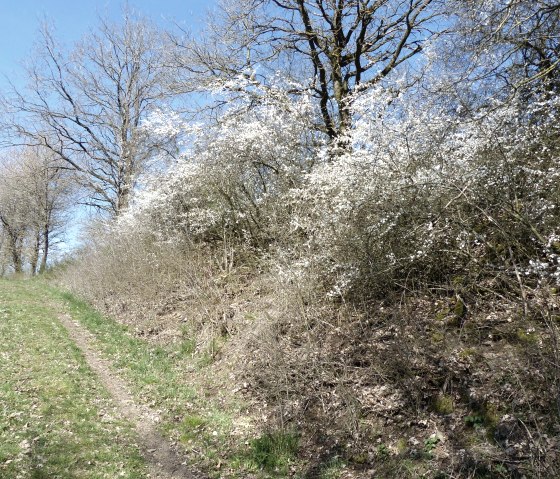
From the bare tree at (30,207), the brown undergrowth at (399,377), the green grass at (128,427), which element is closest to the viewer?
the brown undergrowth at (399,377)

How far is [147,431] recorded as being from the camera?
6.14 m

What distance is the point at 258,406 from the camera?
674 centimetres

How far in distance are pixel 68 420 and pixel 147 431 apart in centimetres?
103

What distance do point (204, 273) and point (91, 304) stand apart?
5.55 metres

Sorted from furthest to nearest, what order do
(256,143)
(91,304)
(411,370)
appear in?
(91,304) < (256,143) < (411,370)

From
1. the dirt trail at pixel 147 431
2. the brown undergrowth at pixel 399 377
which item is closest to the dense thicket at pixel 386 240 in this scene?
the brown undergrowth at pixel 399 377

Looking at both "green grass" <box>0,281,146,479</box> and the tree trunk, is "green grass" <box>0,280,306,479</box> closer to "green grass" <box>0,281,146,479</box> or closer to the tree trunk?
"green grass" <box>0,281,146,479</box>

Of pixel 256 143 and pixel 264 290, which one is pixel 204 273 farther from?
pixel 256 143

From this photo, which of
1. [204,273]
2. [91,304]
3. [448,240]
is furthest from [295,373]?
[91,304]

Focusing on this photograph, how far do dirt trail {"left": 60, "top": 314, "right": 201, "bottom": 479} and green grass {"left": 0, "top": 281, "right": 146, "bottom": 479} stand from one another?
15 cm

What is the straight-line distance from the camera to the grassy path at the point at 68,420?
4.88 m

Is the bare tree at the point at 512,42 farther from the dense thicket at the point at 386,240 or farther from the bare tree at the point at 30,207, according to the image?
the bare tree at the point at 30,207

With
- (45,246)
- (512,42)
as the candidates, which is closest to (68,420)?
(512,42)

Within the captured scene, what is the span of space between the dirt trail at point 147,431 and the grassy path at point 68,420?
1 centimetres
